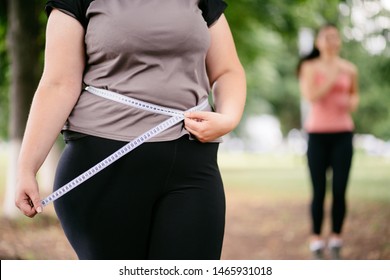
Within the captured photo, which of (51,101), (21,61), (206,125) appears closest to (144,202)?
(206,125)

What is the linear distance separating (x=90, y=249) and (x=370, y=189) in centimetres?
1460

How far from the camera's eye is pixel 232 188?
1841 cm

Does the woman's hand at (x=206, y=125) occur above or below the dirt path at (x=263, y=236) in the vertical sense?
above

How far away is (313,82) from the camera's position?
21.5ft

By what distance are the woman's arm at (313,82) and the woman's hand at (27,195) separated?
14.8 feet

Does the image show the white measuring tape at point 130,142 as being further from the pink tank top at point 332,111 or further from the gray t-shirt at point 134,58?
the pink tank top at point 332,111

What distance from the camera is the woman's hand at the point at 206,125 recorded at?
227cm

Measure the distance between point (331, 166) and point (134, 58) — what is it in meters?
4.54

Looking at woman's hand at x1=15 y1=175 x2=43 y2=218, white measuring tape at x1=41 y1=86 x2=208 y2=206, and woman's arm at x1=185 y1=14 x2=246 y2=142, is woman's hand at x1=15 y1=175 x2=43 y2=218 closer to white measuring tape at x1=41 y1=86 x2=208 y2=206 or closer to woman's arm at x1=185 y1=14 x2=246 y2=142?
white measuring tape at x1=41 y1=86 x2=208 y2=206

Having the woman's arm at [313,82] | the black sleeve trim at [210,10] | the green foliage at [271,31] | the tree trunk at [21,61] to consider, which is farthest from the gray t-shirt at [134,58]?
the green foliage at [271,31]

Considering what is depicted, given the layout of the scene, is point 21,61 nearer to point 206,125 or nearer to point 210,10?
point 210,10

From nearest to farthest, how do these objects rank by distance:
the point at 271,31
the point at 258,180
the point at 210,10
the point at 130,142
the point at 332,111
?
the point at 130,142 → the point at 210,10 → the point at 332,111 → the point at 271,31 → the point at 258,180

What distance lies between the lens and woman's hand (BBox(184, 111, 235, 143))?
2.27m
